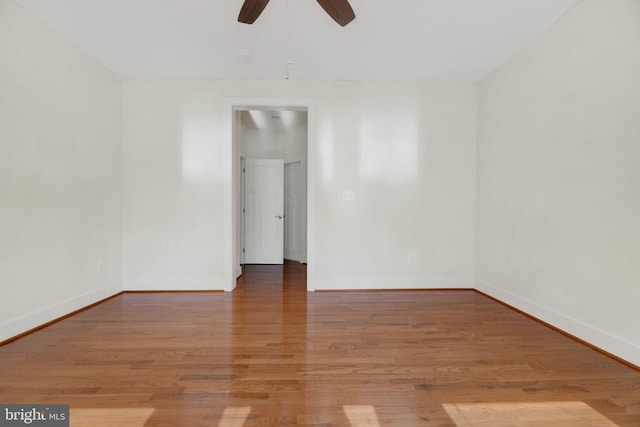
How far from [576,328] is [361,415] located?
2122 millimetres

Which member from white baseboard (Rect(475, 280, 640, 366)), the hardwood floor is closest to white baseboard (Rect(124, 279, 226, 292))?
the hardwood floor

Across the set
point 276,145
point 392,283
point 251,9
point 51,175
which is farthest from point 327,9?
point 276,145

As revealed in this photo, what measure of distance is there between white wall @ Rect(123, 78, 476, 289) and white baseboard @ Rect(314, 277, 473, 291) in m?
0.01

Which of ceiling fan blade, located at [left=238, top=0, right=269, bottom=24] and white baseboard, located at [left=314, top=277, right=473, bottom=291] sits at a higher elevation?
ceiling fan blade, located at [left=238, top=0, right=269, bottom=24]

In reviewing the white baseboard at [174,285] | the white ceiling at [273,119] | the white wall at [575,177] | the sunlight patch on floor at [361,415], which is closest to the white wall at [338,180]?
the white baseboard at [174,285]

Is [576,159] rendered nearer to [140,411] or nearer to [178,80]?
[140,411]

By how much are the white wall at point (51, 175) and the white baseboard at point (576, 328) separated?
4593mm

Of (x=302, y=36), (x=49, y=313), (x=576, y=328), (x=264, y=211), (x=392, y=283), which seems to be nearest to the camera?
(x=576, y=328)

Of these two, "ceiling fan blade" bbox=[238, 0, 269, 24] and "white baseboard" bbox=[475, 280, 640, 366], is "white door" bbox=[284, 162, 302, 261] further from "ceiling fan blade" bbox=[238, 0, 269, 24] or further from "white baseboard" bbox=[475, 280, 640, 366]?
"ceiling fan blade" bbox=[238, 0, 269, 24]

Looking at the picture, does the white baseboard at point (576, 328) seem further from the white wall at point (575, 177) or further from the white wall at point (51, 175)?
the white wall at point (51, 175)

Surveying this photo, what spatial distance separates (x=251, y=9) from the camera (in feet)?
6.53

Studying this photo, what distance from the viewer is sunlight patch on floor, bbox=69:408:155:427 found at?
4.60 ft

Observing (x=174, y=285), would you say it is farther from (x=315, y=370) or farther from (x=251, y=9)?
(x=251, y=9)

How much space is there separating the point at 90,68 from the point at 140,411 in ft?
11.4
